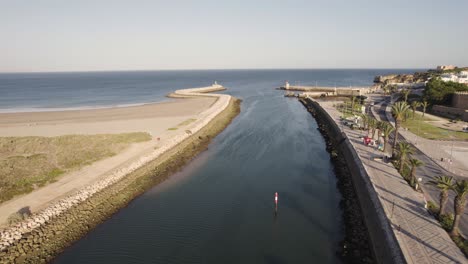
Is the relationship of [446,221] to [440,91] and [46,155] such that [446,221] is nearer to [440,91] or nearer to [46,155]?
[46,155]

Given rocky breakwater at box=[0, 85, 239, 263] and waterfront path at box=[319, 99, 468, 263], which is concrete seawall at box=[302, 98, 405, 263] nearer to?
waterfront path at box=[319, 99, 468, 263]

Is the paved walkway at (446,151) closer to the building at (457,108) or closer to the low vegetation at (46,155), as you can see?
the building at (457,108)

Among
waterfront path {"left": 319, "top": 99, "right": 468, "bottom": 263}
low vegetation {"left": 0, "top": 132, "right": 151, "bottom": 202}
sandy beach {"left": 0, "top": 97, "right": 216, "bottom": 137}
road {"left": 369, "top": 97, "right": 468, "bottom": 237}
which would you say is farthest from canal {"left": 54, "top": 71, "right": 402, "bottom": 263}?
sandy beach {"left": 0, "top": 97, "right": 216, "bottom": 137}

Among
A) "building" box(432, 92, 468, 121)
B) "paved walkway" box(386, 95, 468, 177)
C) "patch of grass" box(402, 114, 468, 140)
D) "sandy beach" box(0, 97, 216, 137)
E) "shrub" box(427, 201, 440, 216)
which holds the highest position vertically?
"building" box(432, 92, 468, 121)

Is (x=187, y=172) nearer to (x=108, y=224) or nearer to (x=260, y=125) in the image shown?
(x=108, y=224)

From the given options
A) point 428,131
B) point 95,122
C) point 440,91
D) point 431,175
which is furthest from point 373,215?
point 440,91

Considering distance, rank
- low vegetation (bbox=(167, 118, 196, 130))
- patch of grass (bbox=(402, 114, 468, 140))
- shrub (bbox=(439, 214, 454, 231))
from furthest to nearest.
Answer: low vegetation (bbox=(167, 118, 196, 130)) → patch of grass (bbox=(402, 114, 468, 140)) → shrub (bbox=(439, 214, 454, 231))
